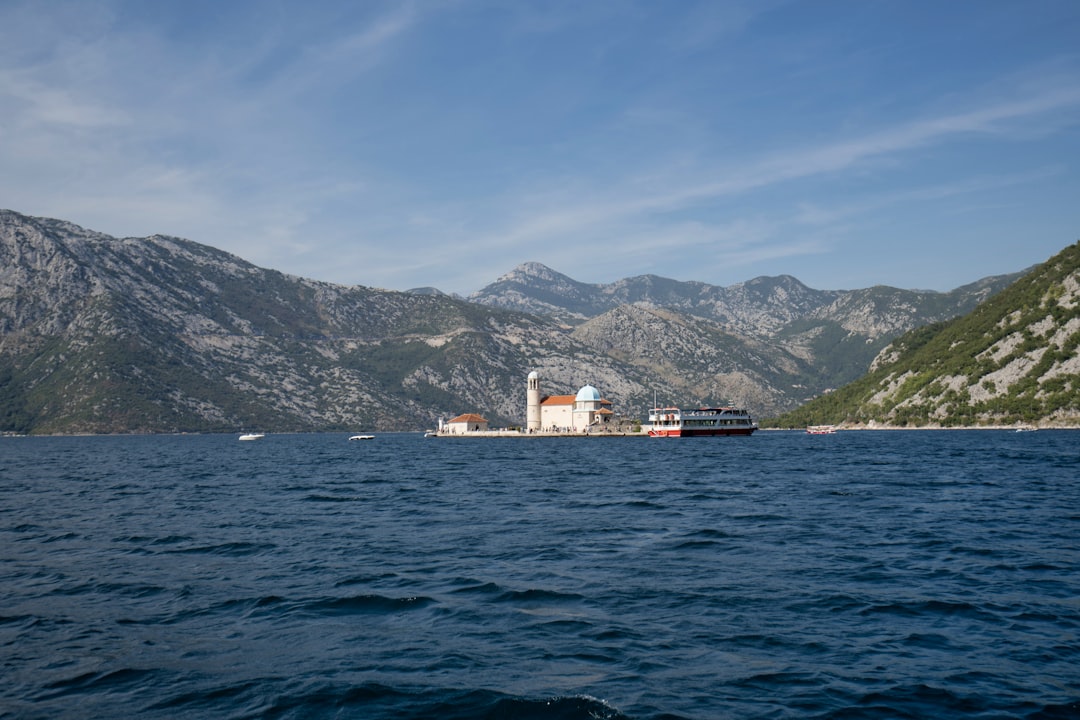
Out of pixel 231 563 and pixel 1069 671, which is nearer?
pixel 1069 671

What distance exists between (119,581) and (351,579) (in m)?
9.45

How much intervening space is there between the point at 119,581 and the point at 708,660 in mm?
23755

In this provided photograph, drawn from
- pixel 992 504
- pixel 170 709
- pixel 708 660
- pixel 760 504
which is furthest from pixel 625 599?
pixel 992 504

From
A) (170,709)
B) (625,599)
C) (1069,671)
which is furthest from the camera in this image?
(625,599)

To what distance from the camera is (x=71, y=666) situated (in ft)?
61.2

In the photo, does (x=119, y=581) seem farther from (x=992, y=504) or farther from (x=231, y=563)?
(x=992, y=504)

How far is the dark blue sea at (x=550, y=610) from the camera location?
52.2 feet

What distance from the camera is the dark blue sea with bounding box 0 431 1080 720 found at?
52.2 ft

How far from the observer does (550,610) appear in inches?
923

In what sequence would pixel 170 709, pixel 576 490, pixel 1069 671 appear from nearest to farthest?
1. pixel 170 709
2. pixel 1069 671
3. pixel 576 490

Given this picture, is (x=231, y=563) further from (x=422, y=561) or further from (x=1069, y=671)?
(x=1069, y=671)

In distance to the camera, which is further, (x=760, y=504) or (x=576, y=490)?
(x=576, y=490)

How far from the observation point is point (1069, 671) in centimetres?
1681

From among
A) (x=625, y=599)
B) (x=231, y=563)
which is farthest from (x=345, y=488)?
(x=625, y=599)
